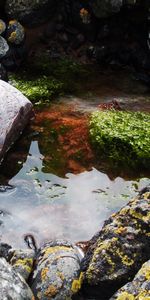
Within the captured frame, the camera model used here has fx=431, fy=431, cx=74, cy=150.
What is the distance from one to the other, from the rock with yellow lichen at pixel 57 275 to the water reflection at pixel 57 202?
3.95ft

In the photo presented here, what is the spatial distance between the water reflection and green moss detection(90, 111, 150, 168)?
0.71 metres

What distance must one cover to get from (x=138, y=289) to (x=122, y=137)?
638 cm

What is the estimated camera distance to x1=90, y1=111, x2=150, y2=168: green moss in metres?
11.9

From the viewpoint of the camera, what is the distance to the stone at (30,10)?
1666 cm

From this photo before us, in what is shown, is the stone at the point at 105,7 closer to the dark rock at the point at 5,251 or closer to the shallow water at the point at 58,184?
the shallow water at the point at 58,184

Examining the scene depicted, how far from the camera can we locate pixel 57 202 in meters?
10.6

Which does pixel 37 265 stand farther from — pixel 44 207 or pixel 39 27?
pixel 39 27

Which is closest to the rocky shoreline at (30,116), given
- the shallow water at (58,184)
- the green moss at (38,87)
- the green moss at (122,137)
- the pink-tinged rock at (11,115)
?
the pink-tinged rock at (11,115)

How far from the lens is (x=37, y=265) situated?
8.45 meters

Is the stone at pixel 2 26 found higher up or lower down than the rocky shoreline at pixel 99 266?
higher up

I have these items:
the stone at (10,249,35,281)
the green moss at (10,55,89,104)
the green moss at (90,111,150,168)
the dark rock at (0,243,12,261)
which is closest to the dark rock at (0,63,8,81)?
the green moss at (10,55,89,104)

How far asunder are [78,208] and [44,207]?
0.83 metres

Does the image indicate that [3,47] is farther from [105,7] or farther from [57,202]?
[57,202]

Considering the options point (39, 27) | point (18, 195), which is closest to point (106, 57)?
point (39, 27)
